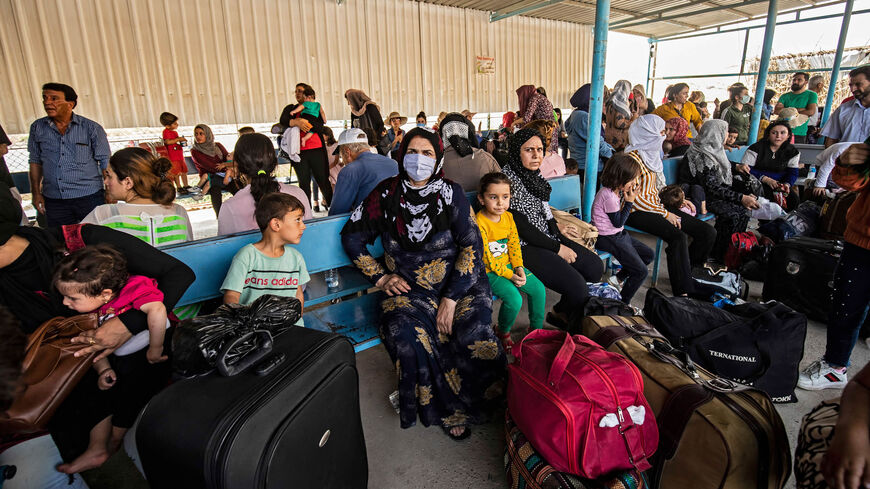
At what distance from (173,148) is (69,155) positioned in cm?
414

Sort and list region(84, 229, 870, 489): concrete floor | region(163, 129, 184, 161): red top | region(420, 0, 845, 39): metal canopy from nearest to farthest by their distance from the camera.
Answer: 1. region(84, 229, 870, 489): concrete floor
2. region(163, 129, 184, 161): red top
3. region(420, 0, 845, 39): metal canopy

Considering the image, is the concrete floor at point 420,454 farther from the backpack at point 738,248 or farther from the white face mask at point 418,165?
the backpack at point 738,248

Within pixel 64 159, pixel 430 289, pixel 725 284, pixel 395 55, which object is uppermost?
pixel 395 55

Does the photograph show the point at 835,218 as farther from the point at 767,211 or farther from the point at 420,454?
the point at 420,454

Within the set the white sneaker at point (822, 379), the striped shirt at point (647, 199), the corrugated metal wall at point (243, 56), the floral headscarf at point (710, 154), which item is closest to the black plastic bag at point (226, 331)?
the white sneaker at point (822, 379)

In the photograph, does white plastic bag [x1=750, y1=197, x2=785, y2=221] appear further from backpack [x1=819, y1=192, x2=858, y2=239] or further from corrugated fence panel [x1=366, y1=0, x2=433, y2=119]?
corrugated fence panel [x1=366, y1=0, x2=433, y2=119]

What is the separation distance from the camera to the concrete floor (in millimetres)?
1799

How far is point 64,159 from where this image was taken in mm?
3414

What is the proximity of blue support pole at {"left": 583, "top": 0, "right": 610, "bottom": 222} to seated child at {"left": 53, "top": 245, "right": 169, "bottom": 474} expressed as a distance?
3053 mm

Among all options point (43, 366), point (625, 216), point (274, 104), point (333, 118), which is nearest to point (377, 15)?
point (333, 118)

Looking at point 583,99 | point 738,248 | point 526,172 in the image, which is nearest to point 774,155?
point 738,248

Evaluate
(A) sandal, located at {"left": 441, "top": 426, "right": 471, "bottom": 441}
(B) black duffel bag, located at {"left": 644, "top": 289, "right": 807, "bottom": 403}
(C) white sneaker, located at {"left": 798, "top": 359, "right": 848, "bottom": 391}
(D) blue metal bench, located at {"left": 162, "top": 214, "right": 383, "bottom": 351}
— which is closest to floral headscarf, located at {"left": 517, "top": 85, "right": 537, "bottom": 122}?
(D) blue metal bench, located at {"left": 162, "top": 214, "right": 383, "bottom": 351}

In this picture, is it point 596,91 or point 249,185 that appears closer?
point 249,185

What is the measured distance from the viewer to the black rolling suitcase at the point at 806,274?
290cm
